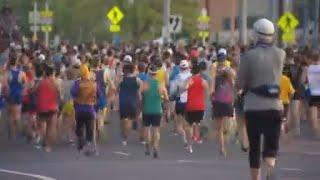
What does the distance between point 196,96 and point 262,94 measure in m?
9.31

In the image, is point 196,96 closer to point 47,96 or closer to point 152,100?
point 152,100

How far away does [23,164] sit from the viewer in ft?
59.4

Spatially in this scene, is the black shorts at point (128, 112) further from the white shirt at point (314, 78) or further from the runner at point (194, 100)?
the white shirt at point (314, 78)

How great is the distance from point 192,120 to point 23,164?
3.90m

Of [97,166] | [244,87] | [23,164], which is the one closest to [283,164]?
[97,166]

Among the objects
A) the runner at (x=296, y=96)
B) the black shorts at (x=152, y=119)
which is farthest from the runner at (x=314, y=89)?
the black shorts at (x=152, y=119)

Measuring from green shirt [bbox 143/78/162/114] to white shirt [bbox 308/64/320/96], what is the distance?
497cm

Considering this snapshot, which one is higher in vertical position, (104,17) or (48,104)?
(104,17)

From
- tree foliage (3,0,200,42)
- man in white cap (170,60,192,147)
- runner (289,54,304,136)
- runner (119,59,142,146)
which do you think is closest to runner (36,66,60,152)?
runner (119,59,142,146)

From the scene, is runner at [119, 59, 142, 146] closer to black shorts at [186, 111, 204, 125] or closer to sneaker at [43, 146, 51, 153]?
black shorts at [186, 111, 204, 125]

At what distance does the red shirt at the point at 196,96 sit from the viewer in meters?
20.6

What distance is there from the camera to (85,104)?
1942 centimetres

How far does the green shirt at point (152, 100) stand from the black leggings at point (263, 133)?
8.50 m

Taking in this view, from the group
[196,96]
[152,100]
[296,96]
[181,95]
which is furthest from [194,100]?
[296,96]
